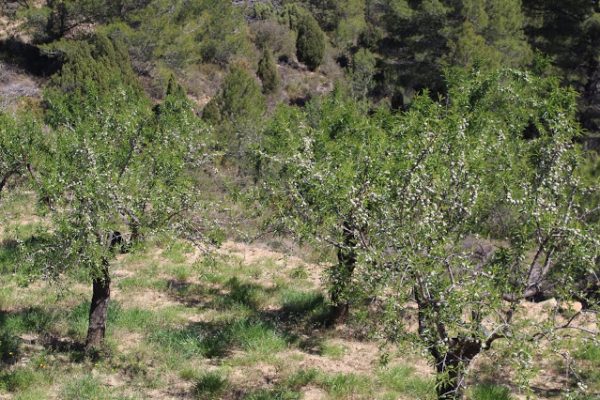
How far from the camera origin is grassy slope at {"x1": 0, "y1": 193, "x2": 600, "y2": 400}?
8.70m

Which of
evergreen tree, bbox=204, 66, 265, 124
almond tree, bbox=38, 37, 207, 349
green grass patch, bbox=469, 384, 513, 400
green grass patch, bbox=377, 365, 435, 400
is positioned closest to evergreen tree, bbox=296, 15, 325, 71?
evergreen tree, bbox=204, 66, 265, 124

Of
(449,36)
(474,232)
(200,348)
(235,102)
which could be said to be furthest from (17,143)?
(449,36)

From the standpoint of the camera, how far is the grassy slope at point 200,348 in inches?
342

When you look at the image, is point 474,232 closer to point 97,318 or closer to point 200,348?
point 200,348

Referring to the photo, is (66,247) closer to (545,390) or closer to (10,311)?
(10,311)

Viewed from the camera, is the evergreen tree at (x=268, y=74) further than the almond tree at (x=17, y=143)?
Yes

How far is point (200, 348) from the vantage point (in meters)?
9.98

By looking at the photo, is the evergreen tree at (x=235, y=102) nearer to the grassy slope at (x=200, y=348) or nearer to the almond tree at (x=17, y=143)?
the grassy slope at (x=200, y=348)

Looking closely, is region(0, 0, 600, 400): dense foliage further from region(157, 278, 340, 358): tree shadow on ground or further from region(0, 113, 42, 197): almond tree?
region(157, 278, 340, 358): tree shadow on ground

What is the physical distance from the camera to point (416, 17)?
1277 inches

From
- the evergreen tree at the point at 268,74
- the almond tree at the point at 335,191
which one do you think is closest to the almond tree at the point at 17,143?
the almond tree at the point at 335,191

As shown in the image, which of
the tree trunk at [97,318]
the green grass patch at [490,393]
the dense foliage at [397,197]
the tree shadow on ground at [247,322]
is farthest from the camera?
the tree shadow on ground at [247,322]

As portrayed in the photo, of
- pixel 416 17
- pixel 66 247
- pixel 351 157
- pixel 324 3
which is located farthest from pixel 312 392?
pixel 324 3

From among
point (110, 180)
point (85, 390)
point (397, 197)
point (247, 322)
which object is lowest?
point (247, 322)
